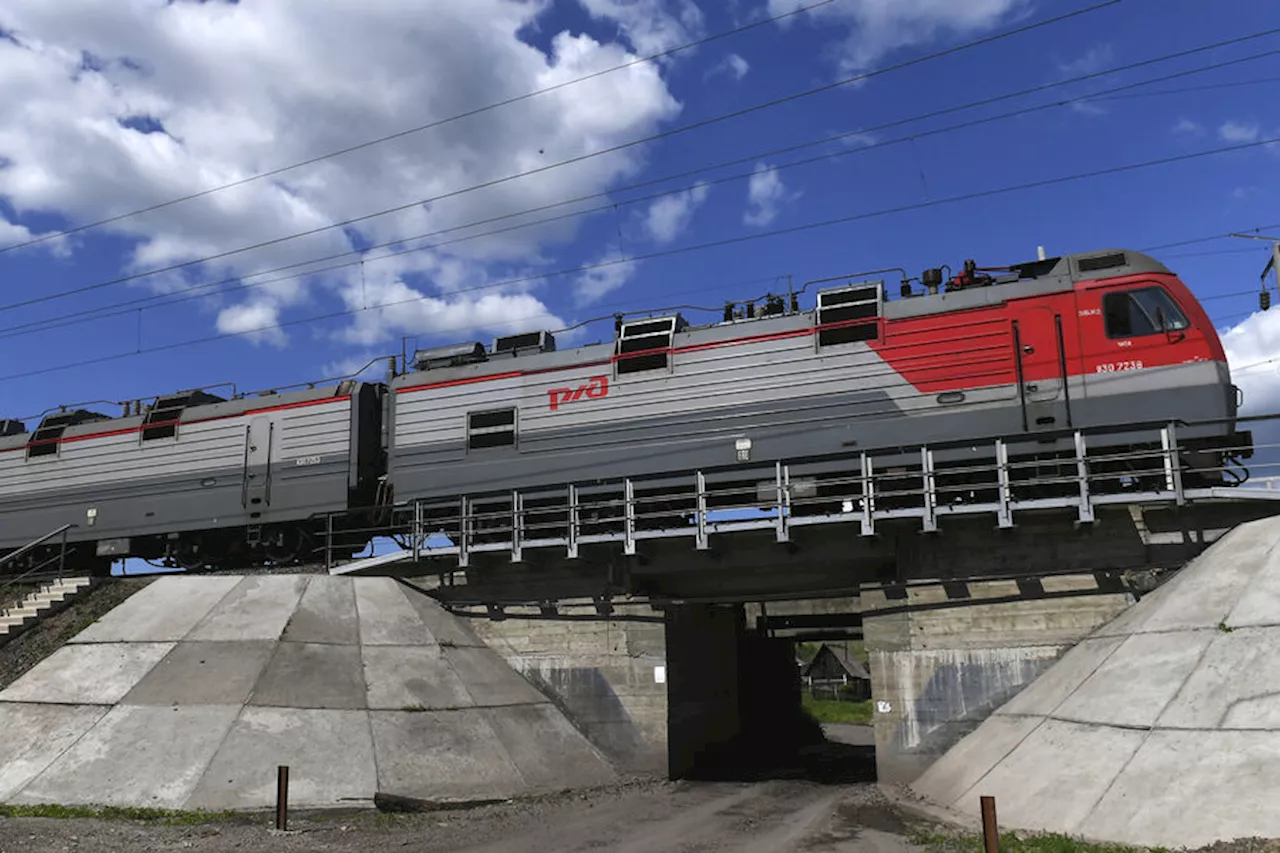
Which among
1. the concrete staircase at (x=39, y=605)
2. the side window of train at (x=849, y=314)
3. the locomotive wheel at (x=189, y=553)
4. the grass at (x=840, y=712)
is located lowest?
the grass at (x=840, y=712)

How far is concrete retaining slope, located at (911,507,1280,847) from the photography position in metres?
10.8

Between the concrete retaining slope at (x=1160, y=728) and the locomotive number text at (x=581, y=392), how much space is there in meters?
10.6

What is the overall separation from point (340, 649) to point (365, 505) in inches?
210

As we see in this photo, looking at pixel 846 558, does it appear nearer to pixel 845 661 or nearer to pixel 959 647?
pixel 959 647

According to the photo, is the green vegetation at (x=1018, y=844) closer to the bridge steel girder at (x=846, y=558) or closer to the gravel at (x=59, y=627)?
the bridge steel girder at (x=846, y=558)

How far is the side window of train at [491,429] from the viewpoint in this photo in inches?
867

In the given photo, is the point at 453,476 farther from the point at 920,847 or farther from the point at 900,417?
the point at 920,847

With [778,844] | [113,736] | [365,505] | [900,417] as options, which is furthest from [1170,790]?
[365,505]

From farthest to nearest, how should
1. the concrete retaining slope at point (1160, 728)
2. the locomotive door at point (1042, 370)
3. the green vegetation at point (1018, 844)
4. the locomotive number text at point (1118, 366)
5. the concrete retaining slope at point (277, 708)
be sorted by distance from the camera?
the locomotive door at point (1042, 370) → the locomotive number text at point (1118, 366) → the concrete retaining slope at point (277, 708) → the concrete retaining slope at point (1160, 728) → the green vegetation at point (1018, 844)

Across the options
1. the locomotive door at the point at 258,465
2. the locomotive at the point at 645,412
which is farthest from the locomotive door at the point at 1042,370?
the locomotive door at the point at 258,465

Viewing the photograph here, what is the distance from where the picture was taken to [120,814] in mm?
14438

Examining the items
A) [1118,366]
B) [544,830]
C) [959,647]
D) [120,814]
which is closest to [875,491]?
[959,647]

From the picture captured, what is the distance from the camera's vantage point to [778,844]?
1363 cm

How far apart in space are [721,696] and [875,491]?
388 inches
